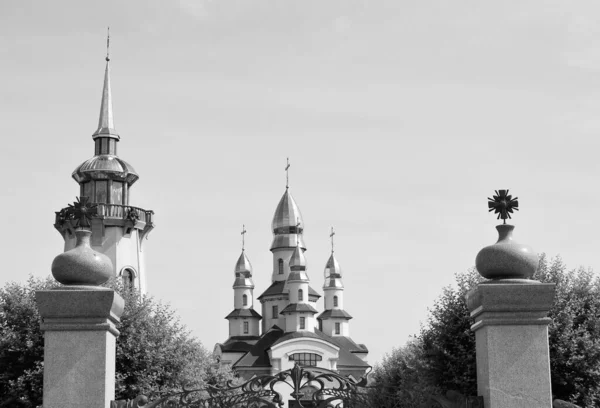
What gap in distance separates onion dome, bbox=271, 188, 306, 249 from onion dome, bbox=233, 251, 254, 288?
5.44 meters

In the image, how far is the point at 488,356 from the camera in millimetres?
10312

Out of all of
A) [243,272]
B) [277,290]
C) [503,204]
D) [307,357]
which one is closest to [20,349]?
[503,204]

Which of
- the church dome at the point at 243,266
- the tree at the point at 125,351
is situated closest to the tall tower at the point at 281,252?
the church dome at the point at 243,266

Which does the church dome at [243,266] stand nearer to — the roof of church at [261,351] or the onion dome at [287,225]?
the onion dome at [287,225]

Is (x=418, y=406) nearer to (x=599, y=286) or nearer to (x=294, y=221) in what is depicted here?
(x=599, y=286)

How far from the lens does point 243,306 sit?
113125mm

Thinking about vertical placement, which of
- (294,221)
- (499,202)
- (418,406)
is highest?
(294,221)

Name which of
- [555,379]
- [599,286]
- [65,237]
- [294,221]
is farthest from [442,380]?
[294,221]

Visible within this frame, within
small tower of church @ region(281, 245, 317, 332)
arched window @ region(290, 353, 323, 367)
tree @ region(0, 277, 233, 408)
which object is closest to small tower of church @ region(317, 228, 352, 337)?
small tower of church @ region(281, 245, 317, 332)

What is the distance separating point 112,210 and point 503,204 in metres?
53.1

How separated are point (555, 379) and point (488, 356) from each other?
48.8ft

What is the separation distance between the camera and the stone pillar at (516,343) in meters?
10.2

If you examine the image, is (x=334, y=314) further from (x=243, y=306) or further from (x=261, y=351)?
(x=261, y=351)

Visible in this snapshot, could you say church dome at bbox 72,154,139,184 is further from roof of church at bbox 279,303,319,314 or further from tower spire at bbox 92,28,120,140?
roof of church at bbox 279,303,319,314
